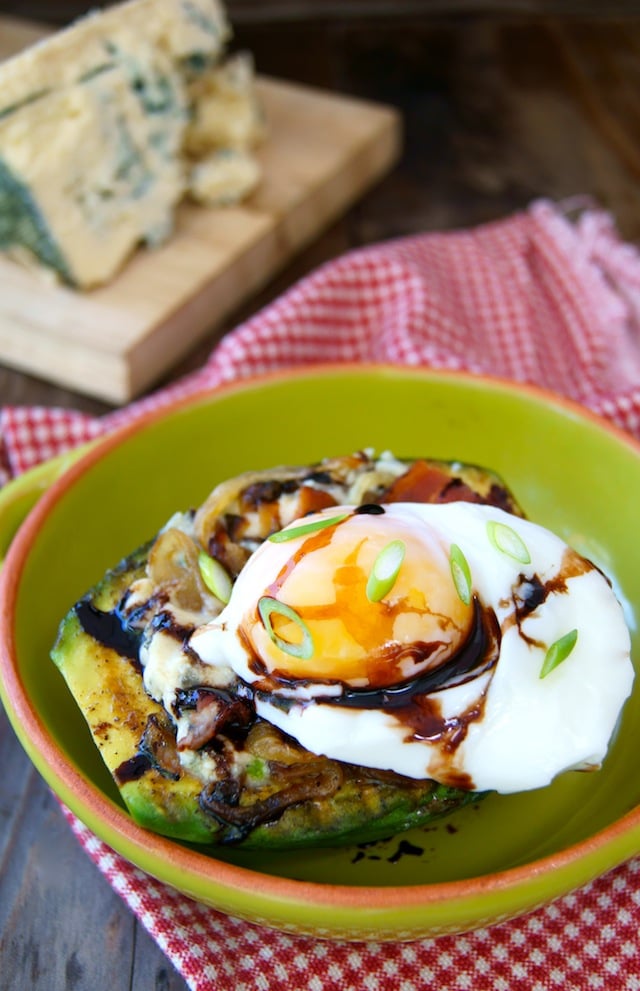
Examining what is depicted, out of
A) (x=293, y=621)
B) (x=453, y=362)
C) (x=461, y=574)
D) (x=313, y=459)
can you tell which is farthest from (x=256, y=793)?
(x=453, y=362)

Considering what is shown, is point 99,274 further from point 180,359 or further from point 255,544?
point 255,544

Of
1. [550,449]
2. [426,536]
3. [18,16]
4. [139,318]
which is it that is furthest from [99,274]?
[18,16]

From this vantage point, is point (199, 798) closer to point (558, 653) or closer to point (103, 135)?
point (558, 653)

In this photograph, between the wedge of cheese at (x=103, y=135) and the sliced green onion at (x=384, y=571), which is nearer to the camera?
the sliced green onion at (x=384, y=571)

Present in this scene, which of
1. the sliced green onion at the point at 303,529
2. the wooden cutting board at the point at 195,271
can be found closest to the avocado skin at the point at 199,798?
the sliced green onion at the point at 303,529

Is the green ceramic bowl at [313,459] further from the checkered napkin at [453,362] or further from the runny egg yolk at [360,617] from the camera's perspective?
the runny egg yolk at [360,617]

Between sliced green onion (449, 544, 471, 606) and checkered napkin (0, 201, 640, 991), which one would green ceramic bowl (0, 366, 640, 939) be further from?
sliced green onion (449, 544, 471, 606)
